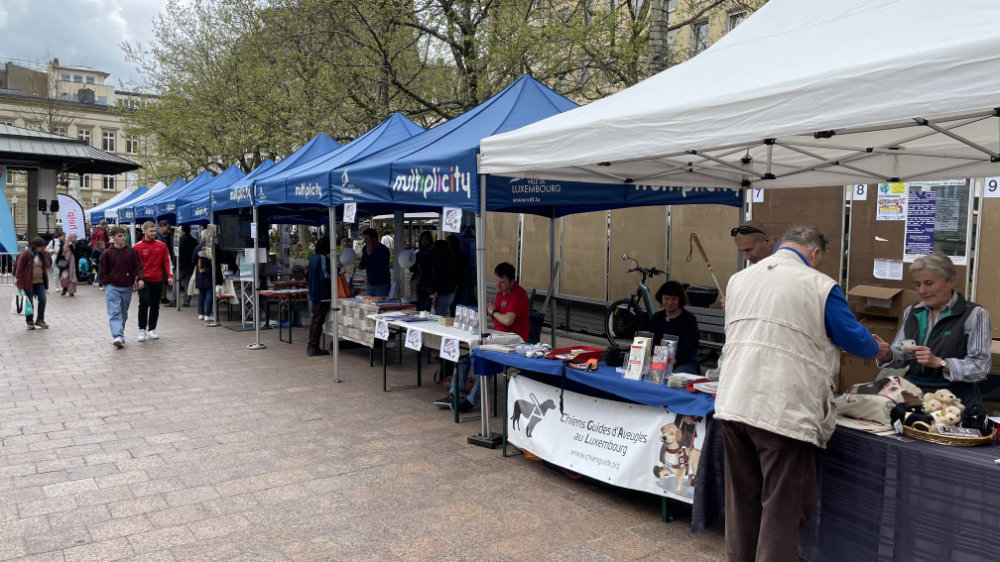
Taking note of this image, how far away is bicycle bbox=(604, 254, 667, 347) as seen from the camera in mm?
10039

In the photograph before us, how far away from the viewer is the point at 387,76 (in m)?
13.4

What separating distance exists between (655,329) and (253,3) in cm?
1565

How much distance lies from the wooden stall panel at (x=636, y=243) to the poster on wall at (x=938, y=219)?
4.22 meters

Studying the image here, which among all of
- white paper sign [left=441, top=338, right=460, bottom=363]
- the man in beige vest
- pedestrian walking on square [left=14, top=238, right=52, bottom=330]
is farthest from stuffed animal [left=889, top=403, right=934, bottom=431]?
pedestrian walking on square [left=14, top=238, right=52, bottom=330]

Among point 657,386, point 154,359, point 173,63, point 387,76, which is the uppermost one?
point 173,63

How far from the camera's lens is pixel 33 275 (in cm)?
1227

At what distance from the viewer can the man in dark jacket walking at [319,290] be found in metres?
9.63

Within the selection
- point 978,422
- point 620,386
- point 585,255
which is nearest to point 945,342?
point 978,422

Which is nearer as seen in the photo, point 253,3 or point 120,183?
point 253,3

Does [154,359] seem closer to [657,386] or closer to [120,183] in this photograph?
[657,386]

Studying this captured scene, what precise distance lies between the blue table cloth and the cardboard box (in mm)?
3877

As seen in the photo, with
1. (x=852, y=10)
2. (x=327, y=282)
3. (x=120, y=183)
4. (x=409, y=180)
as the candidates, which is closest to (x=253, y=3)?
(x=327, y=282)

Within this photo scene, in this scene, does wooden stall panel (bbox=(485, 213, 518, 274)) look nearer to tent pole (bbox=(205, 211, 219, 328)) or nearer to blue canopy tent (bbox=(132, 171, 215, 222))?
tent pole (bbox=(205, 211, 219, 328))

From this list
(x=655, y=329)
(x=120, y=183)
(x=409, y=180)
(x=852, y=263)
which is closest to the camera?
(x=655, y=329)
